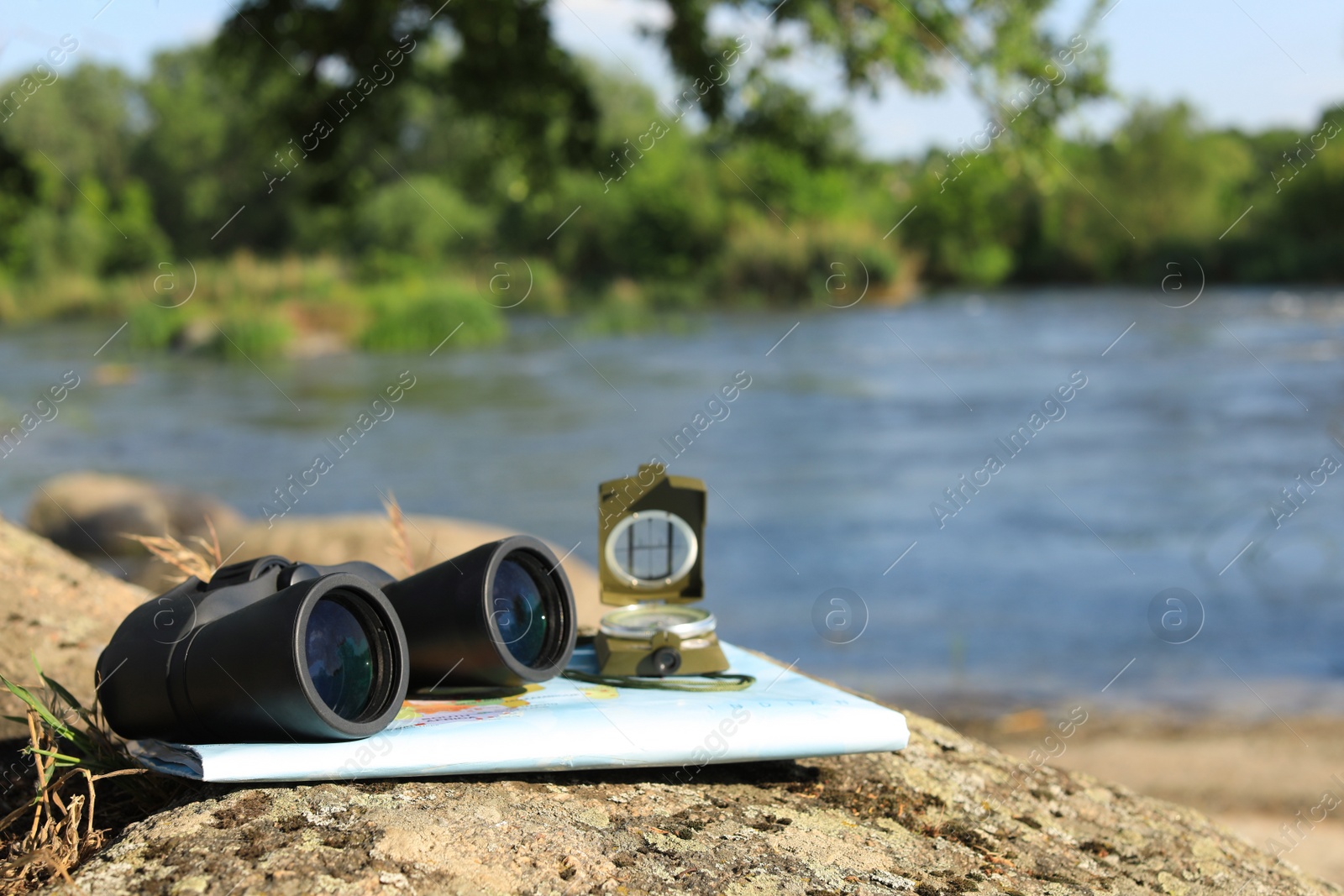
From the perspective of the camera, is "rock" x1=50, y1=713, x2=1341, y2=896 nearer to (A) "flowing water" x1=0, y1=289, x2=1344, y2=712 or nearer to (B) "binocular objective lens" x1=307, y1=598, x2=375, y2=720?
(B) "binocular objective lens" x1=307, y1=598, x2=375, y2=720

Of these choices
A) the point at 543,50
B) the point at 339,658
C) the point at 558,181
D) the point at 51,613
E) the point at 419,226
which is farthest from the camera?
the point at 419,226

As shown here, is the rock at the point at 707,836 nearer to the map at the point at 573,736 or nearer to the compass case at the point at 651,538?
the map at the point at 573,736

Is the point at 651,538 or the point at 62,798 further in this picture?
the point at 651,538

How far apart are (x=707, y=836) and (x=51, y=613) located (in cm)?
212

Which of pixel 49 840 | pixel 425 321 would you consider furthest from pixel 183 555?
pixel 425 321

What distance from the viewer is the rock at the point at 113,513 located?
10.9 metres

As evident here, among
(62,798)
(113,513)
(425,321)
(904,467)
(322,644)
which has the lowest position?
(62,798)

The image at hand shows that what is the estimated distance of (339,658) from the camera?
2117 mm

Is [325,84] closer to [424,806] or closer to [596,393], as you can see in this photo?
[424,806]

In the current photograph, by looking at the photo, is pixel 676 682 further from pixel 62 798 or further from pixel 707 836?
pixel 62 798

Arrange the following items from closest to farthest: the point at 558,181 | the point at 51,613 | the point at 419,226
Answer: the point at 51,613
the point at 558,181
the point at 419,226


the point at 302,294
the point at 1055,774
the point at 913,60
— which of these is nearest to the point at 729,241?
the point at 302,294

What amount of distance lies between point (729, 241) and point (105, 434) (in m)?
30.2

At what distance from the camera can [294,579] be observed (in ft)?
7.56
